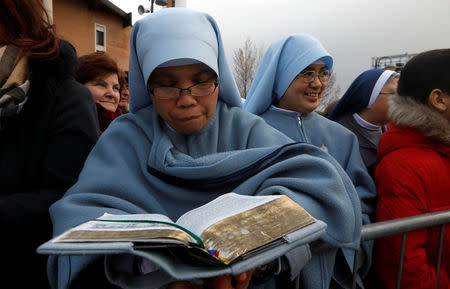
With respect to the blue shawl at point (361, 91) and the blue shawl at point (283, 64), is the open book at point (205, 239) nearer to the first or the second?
→ the blue shawl at point (283, 64)

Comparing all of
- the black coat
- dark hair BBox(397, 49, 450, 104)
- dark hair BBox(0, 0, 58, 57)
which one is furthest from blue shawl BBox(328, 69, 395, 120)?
dark hair BBox(0, 0, 58, 57)

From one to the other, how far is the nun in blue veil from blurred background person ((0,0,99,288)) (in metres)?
2.17

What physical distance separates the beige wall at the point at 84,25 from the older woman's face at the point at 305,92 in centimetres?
812

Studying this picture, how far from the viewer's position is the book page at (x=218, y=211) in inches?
38.4

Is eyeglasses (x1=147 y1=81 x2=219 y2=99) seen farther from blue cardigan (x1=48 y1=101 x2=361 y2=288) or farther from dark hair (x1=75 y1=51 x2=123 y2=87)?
dark hair (x1=75 y1=51 x2=123 y2=87)

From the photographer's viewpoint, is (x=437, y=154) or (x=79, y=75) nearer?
(x=437, y=154)

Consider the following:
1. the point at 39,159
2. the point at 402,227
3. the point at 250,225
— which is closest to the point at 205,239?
the point at 250,225

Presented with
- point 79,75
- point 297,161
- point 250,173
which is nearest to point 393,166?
point 297,161

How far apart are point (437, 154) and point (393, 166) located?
0.89 feet

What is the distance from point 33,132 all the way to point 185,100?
72 cm

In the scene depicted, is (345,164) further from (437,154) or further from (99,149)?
(99,149)

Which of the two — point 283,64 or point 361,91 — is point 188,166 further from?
point 361,91

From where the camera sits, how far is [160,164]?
4.46 feet

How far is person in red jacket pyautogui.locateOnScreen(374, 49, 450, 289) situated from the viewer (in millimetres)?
1717
